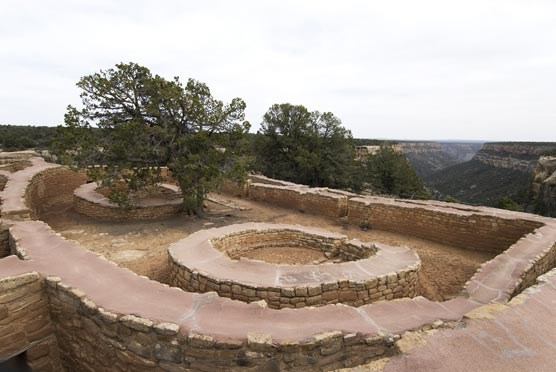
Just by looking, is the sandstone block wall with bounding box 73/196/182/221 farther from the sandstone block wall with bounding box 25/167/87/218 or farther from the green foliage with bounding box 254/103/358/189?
the green foliage with bounding box 254/103/358/189

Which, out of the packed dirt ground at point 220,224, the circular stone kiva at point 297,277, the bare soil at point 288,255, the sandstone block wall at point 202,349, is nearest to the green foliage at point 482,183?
the packed dirt ground at point 220,224

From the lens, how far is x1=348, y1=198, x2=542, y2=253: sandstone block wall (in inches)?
324

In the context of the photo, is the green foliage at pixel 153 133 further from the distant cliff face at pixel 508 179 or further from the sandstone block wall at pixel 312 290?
the distant cliff face at pixel 508 179

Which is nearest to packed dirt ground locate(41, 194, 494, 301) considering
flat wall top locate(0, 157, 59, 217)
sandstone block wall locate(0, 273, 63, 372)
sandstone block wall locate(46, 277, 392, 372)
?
flat wall top locate(0, 157, 59, 217)

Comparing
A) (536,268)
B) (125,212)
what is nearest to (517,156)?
(536,268)

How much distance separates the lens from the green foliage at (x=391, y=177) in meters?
27.5

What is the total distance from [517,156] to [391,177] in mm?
59066

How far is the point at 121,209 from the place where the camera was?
36.7 ft

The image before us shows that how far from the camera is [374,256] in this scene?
6.41m

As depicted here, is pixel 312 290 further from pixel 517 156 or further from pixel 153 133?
pixel 517 156

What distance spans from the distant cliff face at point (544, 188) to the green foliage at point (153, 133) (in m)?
38.1

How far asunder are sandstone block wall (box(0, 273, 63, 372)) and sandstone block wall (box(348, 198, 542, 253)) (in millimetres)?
8890

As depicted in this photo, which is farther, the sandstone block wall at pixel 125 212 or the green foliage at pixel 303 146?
the green foliage at pixel 303 146

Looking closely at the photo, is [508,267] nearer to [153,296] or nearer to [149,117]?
[153,296]
